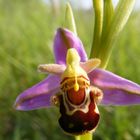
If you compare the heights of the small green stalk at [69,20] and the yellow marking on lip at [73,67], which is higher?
the small green stalk at [69,20]

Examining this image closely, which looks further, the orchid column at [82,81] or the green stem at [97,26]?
the green stem at [97,26]

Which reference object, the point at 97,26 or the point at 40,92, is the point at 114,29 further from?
the point at 40,92

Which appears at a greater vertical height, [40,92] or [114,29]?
[114,29]

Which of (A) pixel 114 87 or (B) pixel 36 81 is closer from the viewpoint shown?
(A) pixel 114 87

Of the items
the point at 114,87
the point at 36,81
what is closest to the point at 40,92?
the point at 114,87

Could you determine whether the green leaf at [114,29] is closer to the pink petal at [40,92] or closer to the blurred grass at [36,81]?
the pink petal at [40,92]

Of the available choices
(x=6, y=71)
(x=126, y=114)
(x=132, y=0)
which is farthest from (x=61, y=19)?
(x=132, y=0)

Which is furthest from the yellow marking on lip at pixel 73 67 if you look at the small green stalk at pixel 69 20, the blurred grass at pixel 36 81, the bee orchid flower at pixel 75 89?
the blurred grass at pixel 36 81

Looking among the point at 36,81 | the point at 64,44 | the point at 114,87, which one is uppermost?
the point at 64,44
